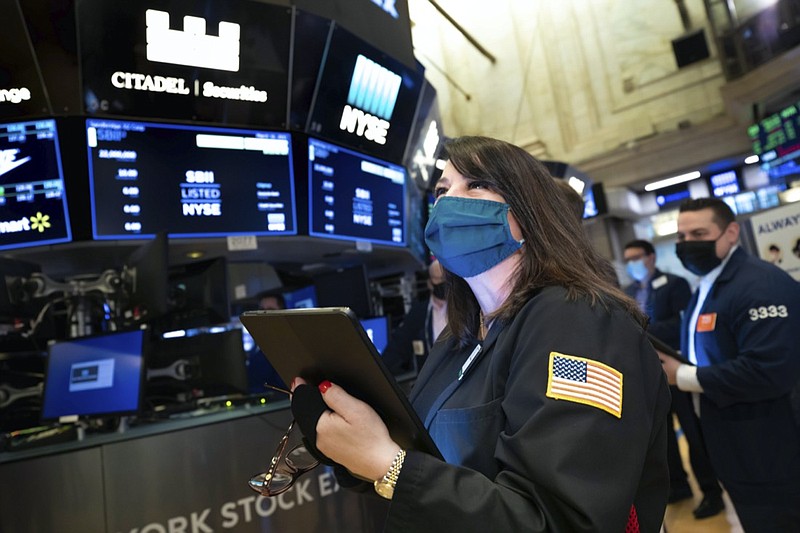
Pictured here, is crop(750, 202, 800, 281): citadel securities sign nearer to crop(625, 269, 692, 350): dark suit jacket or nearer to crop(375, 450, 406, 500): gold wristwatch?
crop(625, 269, 692, 350): dark suit jacket

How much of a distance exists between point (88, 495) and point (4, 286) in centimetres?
120

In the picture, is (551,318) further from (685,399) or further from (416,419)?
(685,399)

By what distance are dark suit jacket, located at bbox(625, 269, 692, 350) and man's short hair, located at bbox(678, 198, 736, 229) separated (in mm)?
1606

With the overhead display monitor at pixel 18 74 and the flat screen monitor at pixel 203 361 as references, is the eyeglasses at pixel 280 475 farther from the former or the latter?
the overhead display monitor at pixel 18 74

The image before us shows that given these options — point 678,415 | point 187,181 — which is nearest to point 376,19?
point 187,181

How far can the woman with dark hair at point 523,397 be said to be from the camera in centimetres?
85

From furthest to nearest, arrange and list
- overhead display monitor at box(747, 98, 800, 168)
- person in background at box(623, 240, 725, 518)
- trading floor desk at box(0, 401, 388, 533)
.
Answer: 1. overhead display monitor at box(747, 98, 800, 168)
2. person in background at box(623, 240, 725, 518)
3. trading floor desk at box(0, 401, 388, 533)

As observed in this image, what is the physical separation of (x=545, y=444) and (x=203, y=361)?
8.00 ft

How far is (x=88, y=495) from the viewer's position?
205 cm

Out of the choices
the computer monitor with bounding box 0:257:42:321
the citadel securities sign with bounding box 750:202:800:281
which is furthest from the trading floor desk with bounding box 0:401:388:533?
the citadel securities sign with bounding box 750:202:800:281

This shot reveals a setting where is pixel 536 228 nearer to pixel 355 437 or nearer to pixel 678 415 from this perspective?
pixel 355 437

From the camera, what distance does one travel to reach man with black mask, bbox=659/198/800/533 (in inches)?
82.0

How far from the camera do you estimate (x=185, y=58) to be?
9.55 feet

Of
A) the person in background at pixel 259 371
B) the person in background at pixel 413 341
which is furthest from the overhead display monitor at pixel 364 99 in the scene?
the person in background at pixel 259 371
